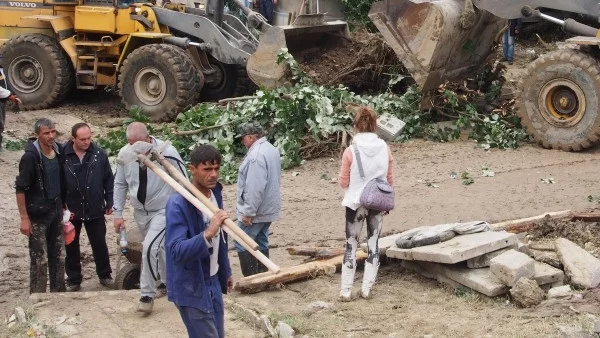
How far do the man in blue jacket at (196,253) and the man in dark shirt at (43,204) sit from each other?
300 cm

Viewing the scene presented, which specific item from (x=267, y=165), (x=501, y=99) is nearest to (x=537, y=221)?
(x=267, y=165)

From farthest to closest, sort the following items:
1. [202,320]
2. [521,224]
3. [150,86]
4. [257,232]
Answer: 1. [150,86]
2. [521,224]
3. [257,232]
4. [202,320]

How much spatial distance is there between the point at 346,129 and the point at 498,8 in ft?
9.06

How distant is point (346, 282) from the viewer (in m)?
7.31

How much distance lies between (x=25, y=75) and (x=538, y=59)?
29.5ft

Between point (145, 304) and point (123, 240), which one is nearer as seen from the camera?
point (145, 304)

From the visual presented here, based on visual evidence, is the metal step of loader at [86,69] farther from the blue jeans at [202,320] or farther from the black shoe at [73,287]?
the blue jeans at [202,320]

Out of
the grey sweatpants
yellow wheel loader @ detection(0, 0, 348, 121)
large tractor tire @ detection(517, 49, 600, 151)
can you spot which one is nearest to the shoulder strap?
the grey sweatpants

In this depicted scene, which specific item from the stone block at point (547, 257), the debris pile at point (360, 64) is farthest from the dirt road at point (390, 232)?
the debris pile at point (360, 64)

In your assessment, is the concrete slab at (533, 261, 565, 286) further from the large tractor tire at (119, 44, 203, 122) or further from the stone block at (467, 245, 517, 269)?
the large tractor tire at (119, 44, 203, 122)

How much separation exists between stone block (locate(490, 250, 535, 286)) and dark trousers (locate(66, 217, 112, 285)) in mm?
3609

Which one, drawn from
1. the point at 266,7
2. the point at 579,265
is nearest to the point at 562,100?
the point at 579,265

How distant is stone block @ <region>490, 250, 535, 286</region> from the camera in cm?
684

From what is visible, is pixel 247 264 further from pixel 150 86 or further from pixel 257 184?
pixel 150 86
